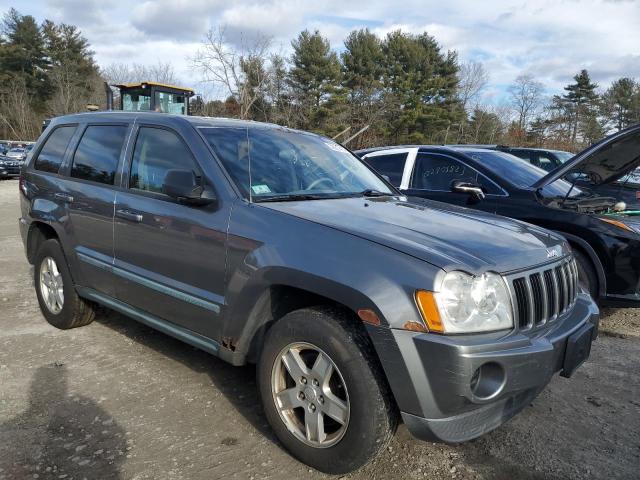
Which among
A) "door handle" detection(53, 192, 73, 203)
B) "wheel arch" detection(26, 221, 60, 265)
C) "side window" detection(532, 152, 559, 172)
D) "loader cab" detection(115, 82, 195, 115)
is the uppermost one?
"loader cab" detection(115, 82, 195, 115)

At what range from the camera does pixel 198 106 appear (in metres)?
38.0

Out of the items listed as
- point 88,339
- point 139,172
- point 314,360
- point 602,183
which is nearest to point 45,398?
point 88,339

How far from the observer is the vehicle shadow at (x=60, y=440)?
8.89 ft

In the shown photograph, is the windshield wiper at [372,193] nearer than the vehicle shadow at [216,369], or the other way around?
the vehicle shadow at [216,369]

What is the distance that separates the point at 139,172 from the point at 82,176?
0.82 meters

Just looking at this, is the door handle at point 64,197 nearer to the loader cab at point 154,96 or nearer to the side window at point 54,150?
the side window at point 54,150

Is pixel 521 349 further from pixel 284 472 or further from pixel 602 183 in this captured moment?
pixel 602 183

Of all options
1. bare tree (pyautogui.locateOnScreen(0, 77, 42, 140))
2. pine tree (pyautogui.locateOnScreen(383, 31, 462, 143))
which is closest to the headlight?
pine tree (pyautogui.locateOnScreen(383, 31, 462, 143))

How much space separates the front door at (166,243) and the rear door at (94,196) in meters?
0.17

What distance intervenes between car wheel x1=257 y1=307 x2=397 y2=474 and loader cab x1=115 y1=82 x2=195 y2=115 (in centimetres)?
1632

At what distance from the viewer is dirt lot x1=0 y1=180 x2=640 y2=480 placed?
277cm

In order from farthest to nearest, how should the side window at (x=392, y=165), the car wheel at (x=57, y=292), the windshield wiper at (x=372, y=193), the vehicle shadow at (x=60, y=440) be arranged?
the side window at (x=392, y=165) → the car wheel at (x=57, y=292) → the windshield wiper at (x=372, y=193) → the vehicle shadow at (x=60, y=440)

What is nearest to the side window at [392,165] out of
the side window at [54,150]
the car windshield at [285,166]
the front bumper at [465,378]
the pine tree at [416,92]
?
the car windshield at [285,166]

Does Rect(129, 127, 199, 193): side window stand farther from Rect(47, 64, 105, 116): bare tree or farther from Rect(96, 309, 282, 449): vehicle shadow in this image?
Rect(47, 64, 105, 116): bare tree
